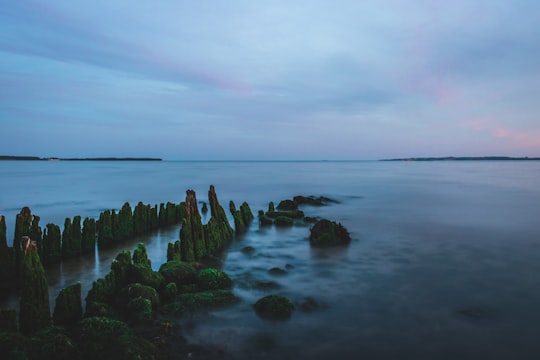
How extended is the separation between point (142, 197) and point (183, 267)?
1226 inches

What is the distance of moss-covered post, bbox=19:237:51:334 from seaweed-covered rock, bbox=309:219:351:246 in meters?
11.6

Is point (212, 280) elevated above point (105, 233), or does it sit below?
below

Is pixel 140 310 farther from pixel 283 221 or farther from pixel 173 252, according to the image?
pixel 283 221

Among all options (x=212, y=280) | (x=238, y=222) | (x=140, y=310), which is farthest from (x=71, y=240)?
(x=238, y=222)

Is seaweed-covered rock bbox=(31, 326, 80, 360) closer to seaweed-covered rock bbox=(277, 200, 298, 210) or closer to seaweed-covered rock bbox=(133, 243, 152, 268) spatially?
seaweed-covered rock bbox=(133, 243, 152, 268)

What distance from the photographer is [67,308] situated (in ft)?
27.3

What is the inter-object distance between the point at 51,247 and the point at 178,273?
19.4 feet

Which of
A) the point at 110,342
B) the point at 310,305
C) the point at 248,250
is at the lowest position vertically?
the point at 310,305

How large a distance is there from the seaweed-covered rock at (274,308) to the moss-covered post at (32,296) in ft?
15.9

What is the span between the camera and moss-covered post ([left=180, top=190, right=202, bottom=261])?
44.8ft

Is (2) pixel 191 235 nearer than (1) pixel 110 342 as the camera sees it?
No

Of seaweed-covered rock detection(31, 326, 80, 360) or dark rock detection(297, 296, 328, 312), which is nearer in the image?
seaweed-covered rock detection(31, 326, 80, 360)

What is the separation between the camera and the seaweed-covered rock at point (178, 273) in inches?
433

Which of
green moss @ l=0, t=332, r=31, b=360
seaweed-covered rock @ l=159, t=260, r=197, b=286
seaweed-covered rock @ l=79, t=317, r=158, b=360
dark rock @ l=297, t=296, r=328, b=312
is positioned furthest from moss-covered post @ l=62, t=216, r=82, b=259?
dark rock @ l=297, t=296, r=328, b=312
